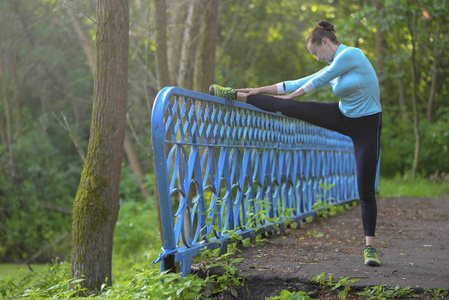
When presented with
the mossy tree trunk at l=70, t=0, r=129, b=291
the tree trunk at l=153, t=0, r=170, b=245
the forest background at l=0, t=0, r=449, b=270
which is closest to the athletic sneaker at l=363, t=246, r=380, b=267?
the mossy tree trunk at l=70, t=0, r=129, b=291

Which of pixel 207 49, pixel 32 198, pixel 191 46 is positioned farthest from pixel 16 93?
pixel 207 49

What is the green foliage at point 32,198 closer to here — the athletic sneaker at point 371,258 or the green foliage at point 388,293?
the athletic sneaker at point 371,258

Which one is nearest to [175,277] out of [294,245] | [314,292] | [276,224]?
[314,292]

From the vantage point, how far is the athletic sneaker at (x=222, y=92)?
447 cm

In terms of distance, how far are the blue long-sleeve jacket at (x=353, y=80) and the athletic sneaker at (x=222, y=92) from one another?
704mm

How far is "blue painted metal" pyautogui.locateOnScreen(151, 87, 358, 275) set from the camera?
3656 mm

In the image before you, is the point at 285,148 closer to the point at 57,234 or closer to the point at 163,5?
the point at 163,5

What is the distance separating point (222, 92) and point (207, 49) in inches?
195

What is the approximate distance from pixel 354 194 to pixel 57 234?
11.1 metres

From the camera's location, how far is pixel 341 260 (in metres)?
4.34

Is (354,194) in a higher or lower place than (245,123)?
lower

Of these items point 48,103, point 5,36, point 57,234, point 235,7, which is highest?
point 235,7

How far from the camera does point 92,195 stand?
5.39 m

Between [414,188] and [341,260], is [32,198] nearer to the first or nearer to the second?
[414,188]
